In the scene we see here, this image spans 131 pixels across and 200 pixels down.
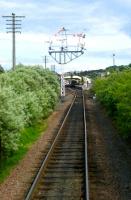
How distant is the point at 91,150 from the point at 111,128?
43.2ft

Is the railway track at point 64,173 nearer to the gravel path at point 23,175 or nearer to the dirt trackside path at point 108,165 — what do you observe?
the dirt trackside path at point 108,165

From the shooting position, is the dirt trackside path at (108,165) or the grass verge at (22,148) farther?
the grass verge at (22,148)

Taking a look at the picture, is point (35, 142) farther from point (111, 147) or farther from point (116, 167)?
point (116, 167)

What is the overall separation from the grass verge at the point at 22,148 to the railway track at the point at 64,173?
4.97 ft

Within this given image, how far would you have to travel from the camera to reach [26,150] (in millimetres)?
30781

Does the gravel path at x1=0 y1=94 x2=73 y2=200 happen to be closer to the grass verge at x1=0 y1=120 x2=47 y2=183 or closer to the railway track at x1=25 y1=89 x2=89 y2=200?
the grass verge at x1=0 y1=120 x2=47 y2=183

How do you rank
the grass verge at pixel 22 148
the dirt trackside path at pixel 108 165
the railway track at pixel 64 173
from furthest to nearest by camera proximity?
the grass verge at pixel 22 148 < the dirt trackside path at pixel 108 165 < the railway track at pixel 64 173

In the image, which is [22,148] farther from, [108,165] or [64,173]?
[64,173]

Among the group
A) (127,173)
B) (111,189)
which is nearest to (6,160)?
(127,173)

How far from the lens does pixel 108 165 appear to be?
25344mm

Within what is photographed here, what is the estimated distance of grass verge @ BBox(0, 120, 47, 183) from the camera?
2453 centimetres

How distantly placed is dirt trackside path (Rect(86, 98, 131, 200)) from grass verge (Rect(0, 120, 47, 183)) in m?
3.50

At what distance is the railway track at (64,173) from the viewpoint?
61.5 ft

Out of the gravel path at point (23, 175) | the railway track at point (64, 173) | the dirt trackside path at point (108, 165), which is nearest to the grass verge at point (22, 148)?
the gravel path at point (23, 175)
